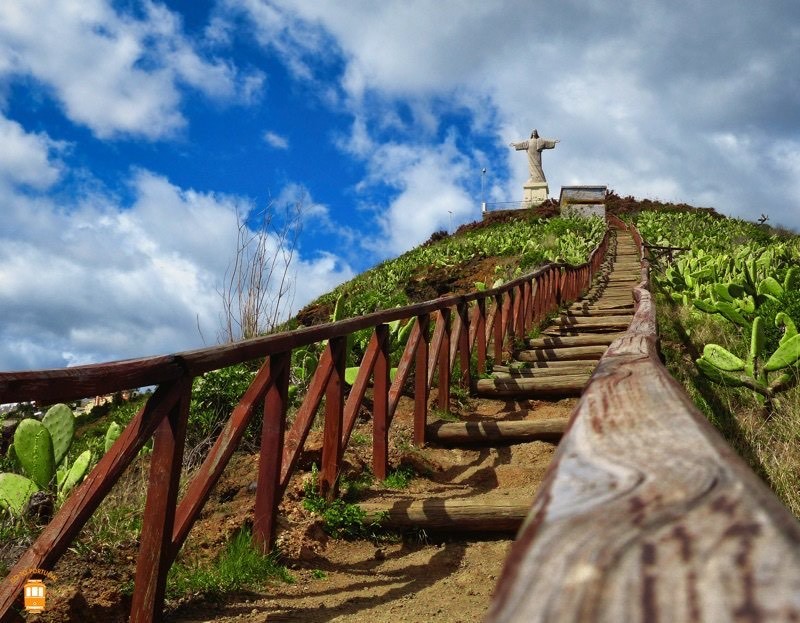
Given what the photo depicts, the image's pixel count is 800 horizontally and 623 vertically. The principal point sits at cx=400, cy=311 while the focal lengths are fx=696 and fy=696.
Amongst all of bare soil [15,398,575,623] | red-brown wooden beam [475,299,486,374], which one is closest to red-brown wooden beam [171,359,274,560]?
bare soil [15,398,575,623]

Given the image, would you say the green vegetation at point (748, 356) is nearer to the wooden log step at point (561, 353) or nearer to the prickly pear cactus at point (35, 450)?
the wooden log step at point (561, 353)

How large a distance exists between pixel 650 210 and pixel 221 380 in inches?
1436

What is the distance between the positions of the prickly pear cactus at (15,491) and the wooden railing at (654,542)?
3645 millimetres

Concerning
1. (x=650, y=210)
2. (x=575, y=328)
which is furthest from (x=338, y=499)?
(x=650, y=210)

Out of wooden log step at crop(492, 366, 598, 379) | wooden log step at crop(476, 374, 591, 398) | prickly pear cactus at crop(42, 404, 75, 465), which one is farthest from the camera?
wooden log step at crop(492, 366, 598, 379)

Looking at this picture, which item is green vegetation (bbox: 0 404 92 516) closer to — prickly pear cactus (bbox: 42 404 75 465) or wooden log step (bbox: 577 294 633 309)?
prickly pear cactus (bbox: 42 404 75 465)

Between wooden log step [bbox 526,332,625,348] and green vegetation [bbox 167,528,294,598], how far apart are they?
20.5 feet

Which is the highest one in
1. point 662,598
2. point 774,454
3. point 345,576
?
point 662,598

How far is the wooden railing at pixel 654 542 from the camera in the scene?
52 cm

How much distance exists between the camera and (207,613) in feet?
9.37

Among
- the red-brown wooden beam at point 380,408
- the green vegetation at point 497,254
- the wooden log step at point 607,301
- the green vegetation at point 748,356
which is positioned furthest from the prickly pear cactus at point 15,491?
the green vegetation at point 497,254

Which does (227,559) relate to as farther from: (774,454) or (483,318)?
(483,318)

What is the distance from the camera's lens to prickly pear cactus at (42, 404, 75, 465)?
13.5ft

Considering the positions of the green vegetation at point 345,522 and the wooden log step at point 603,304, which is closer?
the green vegetation at point 345,522
